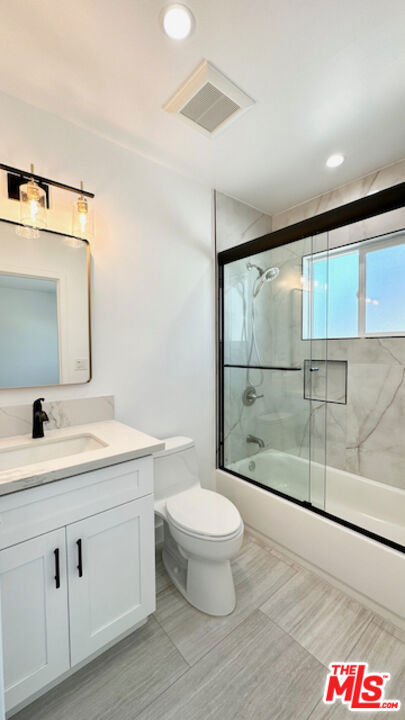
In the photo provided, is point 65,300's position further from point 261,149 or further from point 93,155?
point 261,149

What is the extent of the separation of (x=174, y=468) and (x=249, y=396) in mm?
907

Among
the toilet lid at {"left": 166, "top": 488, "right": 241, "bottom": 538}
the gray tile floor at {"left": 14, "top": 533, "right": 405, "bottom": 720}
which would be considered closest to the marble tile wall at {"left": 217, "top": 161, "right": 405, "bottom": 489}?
the toilet lid at {"left": 166, "top": 488, "right": 241, "bottom": 538}

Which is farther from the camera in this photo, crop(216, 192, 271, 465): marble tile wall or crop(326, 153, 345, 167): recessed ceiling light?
crop(216, 192, 271, 465): marble tile wall

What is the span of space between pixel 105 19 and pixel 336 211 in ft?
4.33

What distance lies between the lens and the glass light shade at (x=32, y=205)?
138cm

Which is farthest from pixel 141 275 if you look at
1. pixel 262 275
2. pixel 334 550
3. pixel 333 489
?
pixel 333 489

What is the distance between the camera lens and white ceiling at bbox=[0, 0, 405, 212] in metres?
1.08

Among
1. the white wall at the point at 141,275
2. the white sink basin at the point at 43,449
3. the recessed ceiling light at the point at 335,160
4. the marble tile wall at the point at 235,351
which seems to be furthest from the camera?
the marble tile wall at the point at 235,351

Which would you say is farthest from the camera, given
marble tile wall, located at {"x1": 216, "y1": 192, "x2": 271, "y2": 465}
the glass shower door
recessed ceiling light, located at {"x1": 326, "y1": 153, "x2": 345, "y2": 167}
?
marble tile wall, located at {"x1": 216, "y1": 192, "x2": 271, "y2": 465}

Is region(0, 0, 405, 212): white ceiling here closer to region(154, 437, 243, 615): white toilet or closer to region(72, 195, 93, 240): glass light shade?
region(72, 195, 93, 240): glass light shade

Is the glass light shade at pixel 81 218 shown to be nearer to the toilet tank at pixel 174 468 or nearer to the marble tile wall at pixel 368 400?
the toilet tank at pixel 174 468

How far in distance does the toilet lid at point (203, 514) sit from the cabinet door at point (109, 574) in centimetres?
22

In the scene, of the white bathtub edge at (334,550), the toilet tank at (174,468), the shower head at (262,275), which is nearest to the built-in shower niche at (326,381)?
the shower head at (262,275)

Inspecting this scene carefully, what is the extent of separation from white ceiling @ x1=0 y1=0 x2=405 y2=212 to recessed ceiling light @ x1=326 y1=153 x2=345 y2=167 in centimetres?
4
